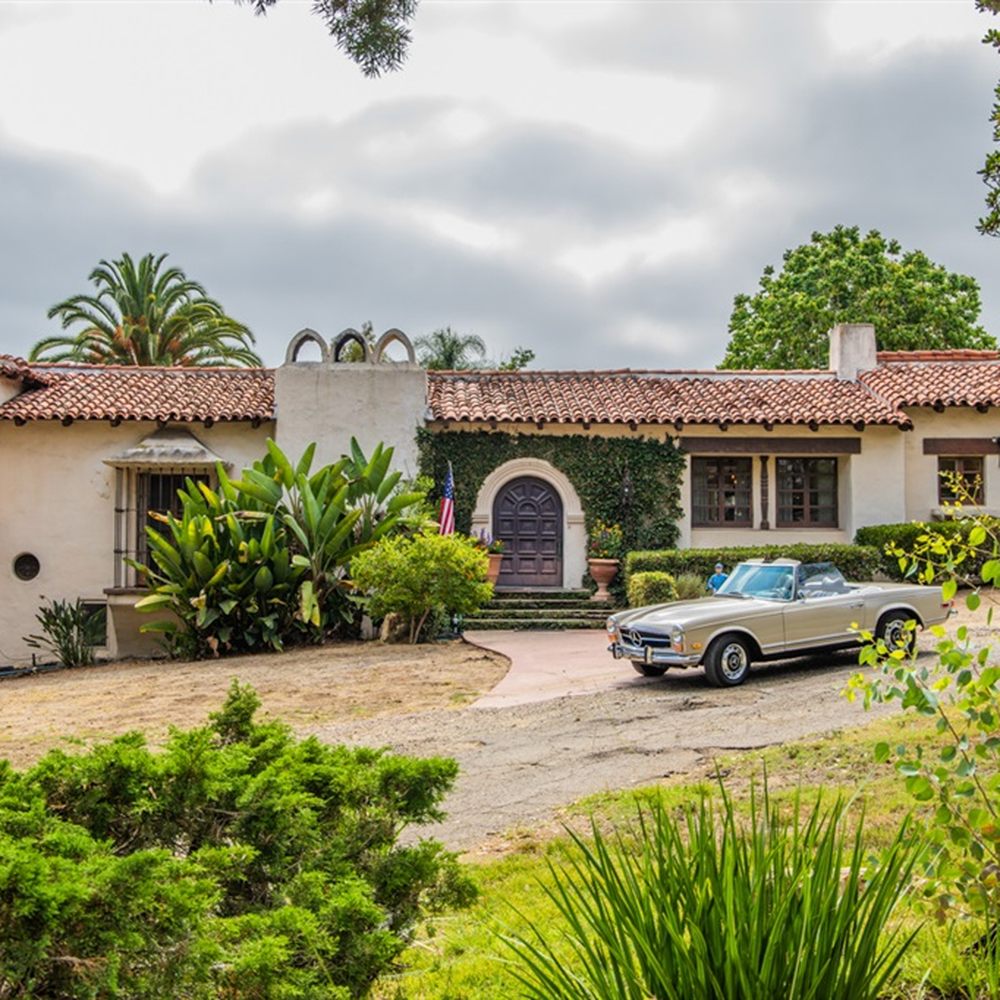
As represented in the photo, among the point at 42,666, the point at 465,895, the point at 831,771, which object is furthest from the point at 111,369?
the point at 465,895

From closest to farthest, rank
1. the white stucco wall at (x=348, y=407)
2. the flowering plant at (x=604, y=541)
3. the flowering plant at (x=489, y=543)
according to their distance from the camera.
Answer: the flowering plant at (x=489, y=543) < the white stucco wall at (x=348, y=407) < the flowering plant at (x=604, y=541)

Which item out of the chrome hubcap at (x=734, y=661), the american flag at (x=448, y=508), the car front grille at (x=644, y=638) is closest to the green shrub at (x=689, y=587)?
the american flag at (x=448, y=508)

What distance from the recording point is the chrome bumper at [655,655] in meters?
10.6

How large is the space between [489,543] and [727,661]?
8602mm

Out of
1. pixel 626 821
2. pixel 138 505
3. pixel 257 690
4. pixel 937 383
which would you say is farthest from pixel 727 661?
pixel 138 505

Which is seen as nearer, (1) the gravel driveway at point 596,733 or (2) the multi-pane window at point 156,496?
(1) the gravel driveway at point 596,733

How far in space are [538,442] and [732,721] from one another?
1115 centimetres

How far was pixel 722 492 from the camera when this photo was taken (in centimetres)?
2042

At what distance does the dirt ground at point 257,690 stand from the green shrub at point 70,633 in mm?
1615

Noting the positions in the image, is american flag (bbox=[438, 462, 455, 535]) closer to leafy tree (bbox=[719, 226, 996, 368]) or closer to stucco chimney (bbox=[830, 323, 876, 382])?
stucco chimney (bbox=[830, 323, 876, 382])

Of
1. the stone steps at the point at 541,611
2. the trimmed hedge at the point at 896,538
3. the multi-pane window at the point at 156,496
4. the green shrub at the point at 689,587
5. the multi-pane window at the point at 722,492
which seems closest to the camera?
the green shrub at the point at 689,587

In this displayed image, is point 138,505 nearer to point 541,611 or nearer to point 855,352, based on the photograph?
point 541,611

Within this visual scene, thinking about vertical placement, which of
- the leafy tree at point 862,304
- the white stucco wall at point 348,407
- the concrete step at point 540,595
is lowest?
the concrete step at point 540,595

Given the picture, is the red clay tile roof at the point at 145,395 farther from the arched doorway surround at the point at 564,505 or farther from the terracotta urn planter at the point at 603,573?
the terracotta urn planter at the point at 603,573
